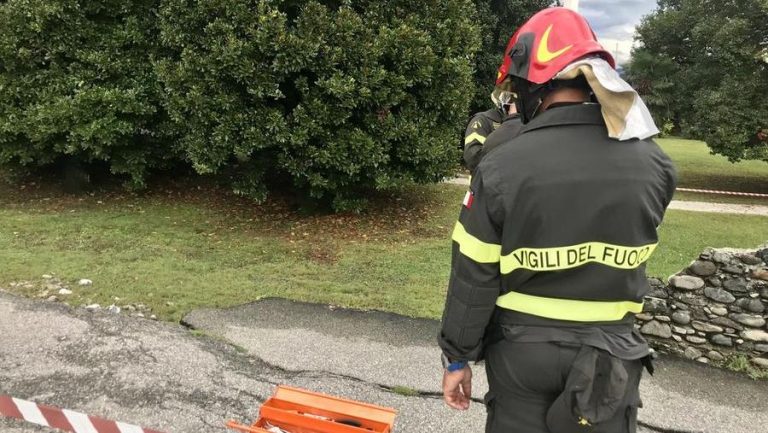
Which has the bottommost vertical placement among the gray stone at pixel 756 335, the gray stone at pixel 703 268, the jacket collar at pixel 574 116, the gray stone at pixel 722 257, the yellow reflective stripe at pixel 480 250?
the gray stone at pixel 756 335

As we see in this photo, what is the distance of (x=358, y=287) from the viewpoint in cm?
658

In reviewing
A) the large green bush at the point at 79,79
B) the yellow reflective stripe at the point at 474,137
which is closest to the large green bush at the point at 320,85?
the large green bush at the point at 79,79

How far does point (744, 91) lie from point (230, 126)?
1265 centimetres

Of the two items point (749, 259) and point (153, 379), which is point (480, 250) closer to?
point (153, 379)

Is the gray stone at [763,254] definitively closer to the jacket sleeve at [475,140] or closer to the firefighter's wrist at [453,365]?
the jacket sleeve at [475,140]

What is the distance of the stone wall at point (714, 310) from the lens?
4.58m

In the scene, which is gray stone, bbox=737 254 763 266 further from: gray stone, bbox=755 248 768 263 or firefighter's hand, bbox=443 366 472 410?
firefighter's hand, bbox=443 366 472 410

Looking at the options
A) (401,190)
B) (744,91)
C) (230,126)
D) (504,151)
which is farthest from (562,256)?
(744,91)

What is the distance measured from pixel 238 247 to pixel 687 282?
5703 mm

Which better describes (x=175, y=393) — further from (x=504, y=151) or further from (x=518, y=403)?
(x=504, y=151)

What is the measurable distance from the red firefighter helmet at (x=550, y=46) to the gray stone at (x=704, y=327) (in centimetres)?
351

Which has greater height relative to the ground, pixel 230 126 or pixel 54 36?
pixel 54 36

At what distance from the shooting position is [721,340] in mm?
4684

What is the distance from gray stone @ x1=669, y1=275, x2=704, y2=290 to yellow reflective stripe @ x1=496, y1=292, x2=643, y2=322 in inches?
124
